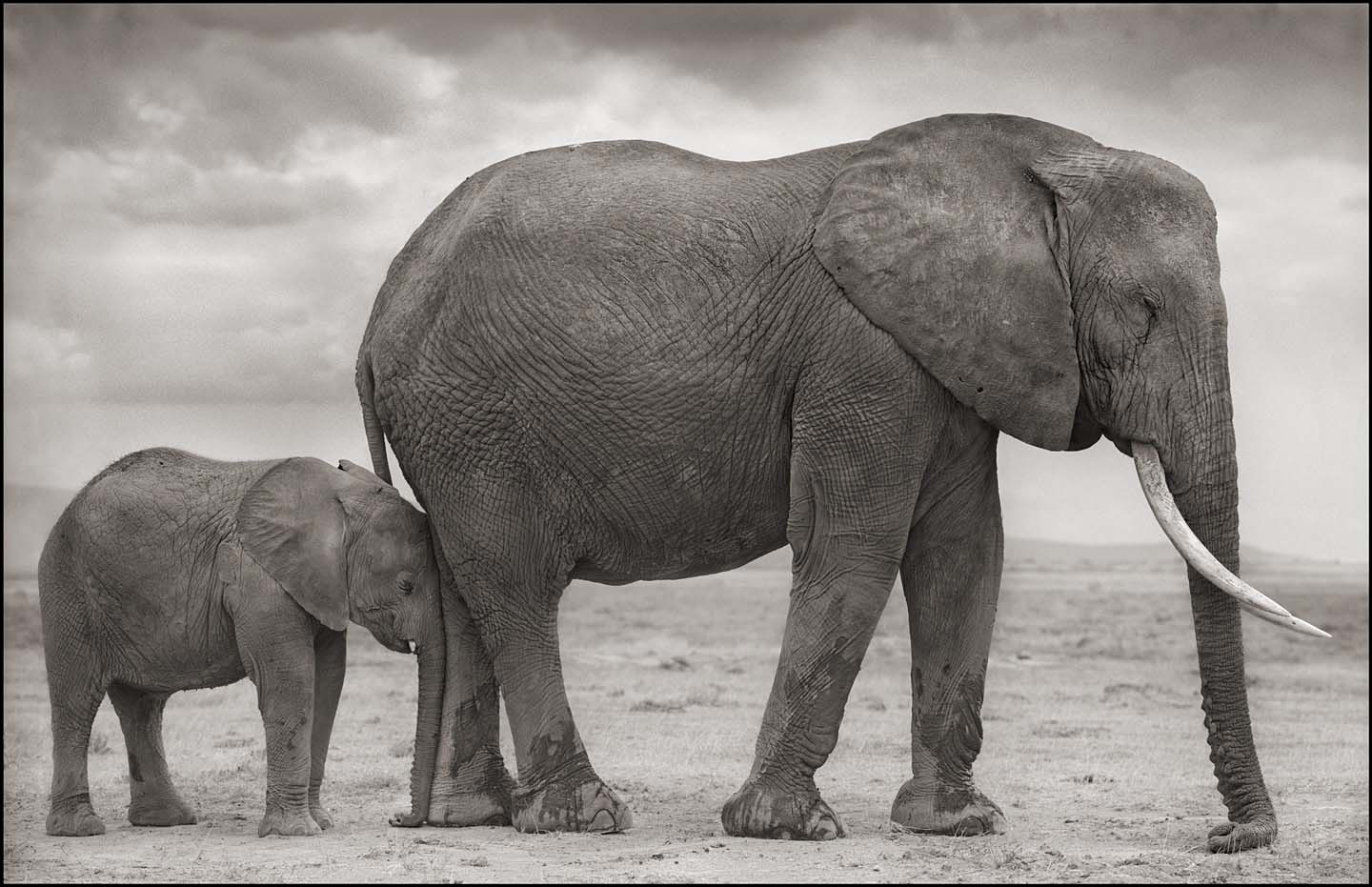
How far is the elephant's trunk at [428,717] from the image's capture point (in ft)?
34.2

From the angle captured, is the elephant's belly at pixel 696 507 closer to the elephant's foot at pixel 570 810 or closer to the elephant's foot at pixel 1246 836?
the elephant's foot at pixel 570 810

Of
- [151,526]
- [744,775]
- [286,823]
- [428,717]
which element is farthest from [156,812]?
[744,775]

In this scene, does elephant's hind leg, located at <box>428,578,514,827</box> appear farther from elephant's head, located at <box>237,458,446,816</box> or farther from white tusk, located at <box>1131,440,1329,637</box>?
white tusk, located at <box>1131,440,1329,637</box>

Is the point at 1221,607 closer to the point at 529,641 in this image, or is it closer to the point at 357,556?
→ the point at 529,641

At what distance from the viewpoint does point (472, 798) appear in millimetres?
10453

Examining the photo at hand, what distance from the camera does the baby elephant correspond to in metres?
9.73

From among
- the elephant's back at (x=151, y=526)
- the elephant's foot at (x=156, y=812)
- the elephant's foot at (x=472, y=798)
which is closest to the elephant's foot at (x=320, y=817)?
the elephant's foot at (x=472, y=798)

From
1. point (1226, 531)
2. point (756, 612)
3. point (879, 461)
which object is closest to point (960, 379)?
point (879, 461)

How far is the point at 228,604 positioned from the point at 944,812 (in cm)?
403

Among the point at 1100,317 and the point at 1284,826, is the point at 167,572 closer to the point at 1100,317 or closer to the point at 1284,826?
the point at 1100,317

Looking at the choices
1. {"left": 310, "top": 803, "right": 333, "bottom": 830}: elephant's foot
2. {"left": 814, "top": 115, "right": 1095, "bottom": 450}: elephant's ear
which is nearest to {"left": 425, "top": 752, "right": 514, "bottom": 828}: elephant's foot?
{"left": 310, "top": 803, "right": 333, "bottom": 830}: elephant's foot

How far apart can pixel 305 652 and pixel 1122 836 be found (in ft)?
14.9

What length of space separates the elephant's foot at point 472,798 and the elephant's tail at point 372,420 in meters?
1.76

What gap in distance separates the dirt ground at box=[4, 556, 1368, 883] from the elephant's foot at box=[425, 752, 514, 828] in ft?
0.62
